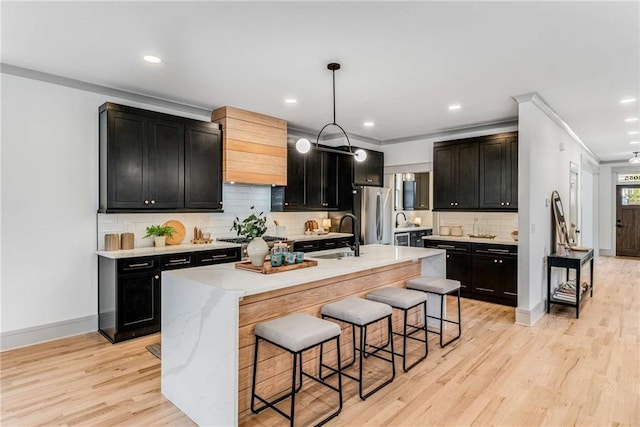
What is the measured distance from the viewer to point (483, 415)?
8.02ft

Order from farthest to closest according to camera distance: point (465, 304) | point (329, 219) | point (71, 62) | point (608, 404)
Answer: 1. point (329, 219)
2. point (465, 304)
3. point (71, 62)
4. point (608, 404)

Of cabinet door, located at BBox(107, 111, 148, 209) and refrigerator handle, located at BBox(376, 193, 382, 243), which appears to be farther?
refrigerator handle, located at BBox(376, 193, 382, 243)

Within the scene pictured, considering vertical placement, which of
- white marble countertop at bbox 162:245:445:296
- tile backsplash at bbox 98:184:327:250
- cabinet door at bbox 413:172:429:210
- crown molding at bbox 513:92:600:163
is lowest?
white marble countertop at bbox 162:245:445:296

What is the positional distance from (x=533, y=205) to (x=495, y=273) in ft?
4.20

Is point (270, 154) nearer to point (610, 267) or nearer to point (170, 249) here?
point (170, 249)

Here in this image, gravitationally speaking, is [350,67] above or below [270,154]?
above

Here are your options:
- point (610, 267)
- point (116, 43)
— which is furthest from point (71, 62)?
point (610, 267)

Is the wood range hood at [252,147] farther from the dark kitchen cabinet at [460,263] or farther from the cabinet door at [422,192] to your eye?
the cabinet door at [422,192]

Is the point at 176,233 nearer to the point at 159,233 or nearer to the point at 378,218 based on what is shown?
the point at 159,233

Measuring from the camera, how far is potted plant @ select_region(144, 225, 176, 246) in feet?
14.2

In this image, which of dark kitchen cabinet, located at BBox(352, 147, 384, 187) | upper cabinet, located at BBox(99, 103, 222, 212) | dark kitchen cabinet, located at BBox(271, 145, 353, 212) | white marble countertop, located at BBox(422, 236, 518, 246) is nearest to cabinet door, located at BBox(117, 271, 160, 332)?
upper cabinet, located at BBox(99, 103, 222, 212)

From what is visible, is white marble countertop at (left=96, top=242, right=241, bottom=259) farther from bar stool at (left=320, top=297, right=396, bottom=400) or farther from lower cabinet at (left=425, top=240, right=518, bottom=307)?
lower cabinet at (left=425, top=240, right=518, bottom=307)

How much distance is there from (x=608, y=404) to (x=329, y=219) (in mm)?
4777

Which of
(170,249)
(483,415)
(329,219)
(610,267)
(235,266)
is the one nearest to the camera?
(483,415)
